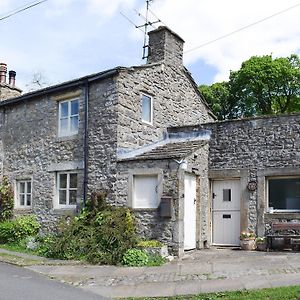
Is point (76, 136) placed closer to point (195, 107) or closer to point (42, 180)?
point (42, 180)

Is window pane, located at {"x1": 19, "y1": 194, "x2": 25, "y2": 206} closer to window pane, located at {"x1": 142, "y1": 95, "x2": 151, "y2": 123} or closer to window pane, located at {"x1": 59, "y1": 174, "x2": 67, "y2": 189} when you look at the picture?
window pane, located at {"x1": 59, "y1": 174, "x2": 67, "y2": 189}

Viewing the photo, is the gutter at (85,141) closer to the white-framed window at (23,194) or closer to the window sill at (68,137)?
the window sill at (68,137)

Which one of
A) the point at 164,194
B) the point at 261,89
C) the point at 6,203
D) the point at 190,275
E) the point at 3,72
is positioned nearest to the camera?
the point at 190,275

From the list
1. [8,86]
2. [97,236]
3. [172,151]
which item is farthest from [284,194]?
[8,86]

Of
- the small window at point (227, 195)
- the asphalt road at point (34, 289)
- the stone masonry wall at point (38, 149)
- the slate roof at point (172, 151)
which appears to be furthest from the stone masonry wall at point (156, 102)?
the asphalt road at point (34, 289)

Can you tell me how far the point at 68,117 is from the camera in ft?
54.6

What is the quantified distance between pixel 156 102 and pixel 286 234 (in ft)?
21.5

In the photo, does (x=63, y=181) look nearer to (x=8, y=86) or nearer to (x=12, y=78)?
(x=8, y=86)

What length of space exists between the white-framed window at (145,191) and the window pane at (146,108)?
294 cm

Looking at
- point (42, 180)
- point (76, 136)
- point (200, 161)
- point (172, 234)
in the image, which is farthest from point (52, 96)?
point (172, 234)

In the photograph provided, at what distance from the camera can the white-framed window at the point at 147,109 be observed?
16.4m

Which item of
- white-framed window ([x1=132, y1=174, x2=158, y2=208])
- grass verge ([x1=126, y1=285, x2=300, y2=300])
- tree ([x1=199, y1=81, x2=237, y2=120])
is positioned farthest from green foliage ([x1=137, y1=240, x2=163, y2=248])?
→ tree ([x1=199, y1=81, x2=237, y2=120])

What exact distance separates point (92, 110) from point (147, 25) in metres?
5.09

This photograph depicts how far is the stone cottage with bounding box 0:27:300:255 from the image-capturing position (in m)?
14.0
